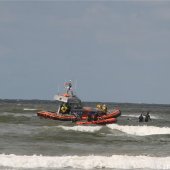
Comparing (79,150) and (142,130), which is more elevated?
(142,130)

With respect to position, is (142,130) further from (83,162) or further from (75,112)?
(83,162)

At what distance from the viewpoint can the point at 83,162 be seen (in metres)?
18.6

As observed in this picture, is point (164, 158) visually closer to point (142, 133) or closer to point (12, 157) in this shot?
point (12, 157)

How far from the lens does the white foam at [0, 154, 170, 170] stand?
1825cm

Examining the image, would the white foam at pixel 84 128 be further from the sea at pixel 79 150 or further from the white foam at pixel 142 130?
the white foam at pixel 142 130

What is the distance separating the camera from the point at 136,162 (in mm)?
19016

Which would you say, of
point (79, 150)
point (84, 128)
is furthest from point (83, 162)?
point (84, 128)

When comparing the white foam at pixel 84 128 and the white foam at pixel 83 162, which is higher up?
the white foam at pixel 84 128

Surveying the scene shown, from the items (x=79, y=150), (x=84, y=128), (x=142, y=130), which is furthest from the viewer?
(x=142, y=130)

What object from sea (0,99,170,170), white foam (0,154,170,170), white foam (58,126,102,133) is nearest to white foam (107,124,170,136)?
sea (0,99,170,170)

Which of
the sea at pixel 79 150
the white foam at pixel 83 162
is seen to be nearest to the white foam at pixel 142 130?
the sea at pixel 79 150

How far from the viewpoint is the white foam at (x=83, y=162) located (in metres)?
18.2

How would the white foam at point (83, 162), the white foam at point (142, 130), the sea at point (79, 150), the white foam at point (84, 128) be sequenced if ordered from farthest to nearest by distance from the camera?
the white foam at point (142, 130) < the white foam at point (84, 128) < the sea at point (79, 150) < the white foam at point (83, 162)

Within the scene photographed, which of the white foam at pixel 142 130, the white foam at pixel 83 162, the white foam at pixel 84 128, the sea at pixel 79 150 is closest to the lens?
the white foam at pixel 83 162
